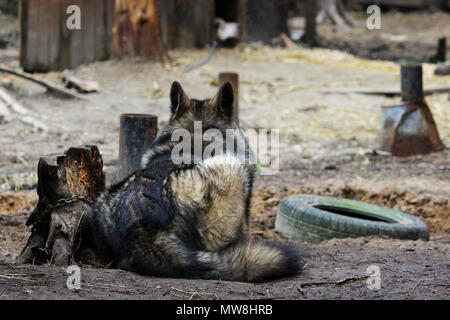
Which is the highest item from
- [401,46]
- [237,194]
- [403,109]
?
[401,46]

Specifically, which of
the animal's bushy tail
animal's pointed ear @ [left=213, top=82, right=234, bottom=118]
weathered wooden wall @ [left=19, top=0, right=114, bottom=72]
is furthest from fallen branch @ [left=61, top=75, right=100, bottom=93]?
the animal's bushy tail

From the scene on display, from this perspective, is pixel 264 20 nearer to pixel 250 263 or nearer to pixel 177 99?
pixel 177 99

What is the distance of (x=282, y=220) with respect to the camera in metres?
6.20

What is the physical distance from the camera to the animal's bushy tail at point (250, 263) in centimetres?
393

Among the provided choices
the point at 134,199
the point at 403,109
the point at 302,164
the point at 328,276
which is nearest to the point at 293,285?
the point at 328,276

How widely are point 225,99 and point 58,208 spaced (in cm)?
159

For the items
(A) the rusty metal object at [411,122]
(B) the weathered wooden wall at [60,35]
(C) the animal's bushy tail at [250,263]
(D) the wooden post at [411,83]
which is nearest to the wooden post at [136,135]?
(C) the animal's bushy tail at [250,263]

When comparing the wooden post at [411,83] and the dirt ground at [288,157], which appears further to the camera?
the wooden post at [411,83]

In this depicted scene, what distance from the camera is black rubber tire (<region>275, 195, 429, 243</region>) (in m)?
5.66

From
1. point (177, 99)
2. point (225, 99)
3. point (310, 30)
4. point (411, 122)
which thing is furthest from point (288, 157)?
point (310, 30)

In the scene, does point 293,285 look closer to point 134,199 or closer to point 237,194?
point 237,194

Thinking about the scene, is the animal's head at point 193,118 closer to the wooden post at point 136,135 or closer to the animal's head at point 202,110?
the animal's head at point 202,110

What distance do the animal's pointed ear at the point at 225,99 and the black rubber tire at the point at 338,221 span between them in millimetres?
1388

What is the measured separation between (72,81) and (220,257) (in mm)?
9124
